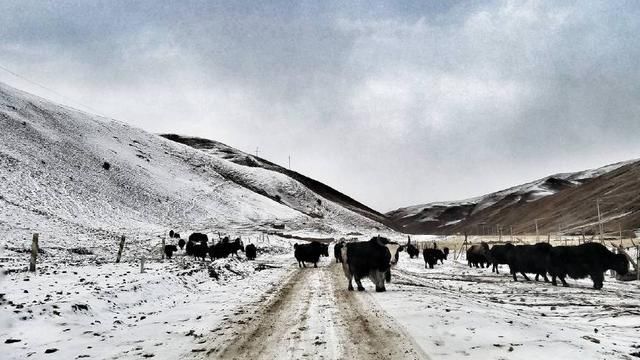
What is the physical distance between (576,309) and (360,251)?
6.17 metres

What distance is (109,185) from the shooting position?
264ft

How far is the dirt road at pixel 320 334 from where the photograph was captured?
21.0 ft

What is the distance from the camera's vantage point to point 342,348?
21.7 ft

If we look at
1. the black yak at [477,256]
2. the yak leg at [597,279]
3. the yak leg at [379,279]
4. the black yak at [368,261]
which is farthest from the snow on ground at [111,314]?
the black yak at [477,256]

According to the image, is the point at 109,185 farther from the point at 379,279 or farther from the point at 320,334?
the point at 320,334

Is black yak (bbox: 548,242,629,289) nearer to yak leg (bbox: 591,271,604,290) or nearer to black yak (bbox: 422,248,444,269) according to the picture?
yak leg (bbox: 591,271,604,290)

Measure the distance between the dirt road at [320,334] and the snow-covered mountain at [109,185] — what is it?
29.2m

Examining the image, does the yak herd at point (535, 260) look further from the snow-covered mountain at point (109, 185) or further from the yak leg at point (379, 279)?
the snow-covered mountain at point (109, 185)

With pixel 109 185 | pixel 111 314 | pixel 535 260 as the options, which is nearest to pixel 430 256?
pixel 535 260

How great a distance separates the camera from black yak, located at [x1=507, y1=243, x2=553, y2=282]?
60.1 ft

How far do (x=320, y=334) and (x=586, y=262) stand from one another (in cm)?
1333

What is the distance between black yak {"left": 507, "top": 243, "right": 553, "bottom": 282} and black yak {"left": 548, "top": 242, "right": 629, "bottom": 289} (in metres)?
0.47

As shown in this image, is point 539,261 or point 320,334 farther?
point 539,261

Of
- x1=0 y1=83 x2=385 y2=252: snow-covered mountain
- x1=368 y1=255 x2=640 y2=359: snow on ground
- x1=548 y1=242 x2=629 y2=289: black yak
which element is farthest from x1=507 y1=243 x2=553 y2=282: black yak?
x1=0 y1=83 x2=385 y2=252: snow-covered mountain
